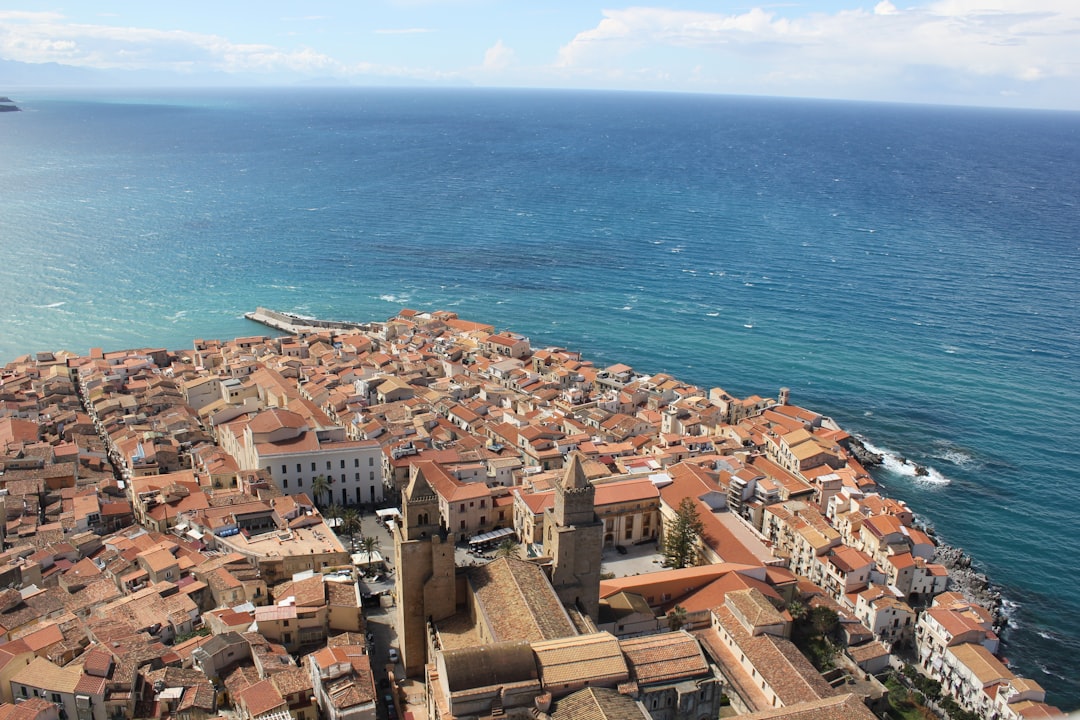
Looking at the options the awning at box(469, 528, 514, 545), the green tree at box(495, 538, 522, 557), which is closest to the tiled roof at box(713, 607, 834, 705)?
the green tree at box(495, 538, 522, 557)

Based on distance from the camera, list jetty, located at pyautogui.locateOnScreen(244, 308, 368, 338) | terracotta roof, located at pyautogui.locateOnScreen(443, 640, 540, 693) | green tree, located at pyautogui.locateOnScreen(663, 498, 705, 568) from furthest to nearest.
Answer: jetty, located at pyautogui.locateOnScreen(244, 308, 368, 338) → green tree, located at pyautogui.locateOnScreen(663, 498, 705, 568) → terracotta roof, located at pyautogui.locateOnScreen(443, 640, 540, 693)

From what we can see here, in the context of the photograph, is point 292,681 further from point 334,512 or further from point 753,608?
point 753,608

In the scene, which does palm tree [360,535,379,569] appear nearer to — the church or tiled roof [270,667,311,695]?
the church

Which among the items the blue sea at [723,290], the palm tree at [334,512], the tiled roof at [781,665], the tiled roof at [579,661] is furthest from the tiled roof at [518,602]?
the blue sea at [723,290]

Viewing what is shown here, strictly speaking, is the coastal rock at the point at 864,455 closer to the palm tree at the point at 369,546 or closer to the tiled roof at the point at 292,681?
the palm tree at the point at 369,546

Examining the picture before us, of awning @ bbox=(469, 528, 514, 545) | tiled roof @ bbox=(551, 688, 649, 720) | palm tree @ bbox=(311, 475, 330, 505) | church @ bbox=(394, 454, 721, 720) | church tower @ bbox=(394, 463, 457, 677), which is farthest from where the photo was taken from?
palm tree @ bbox=(311, 475, 330, 505)

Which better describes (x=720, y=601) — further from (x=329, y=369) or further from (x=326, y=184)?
(x=326, y=184)
